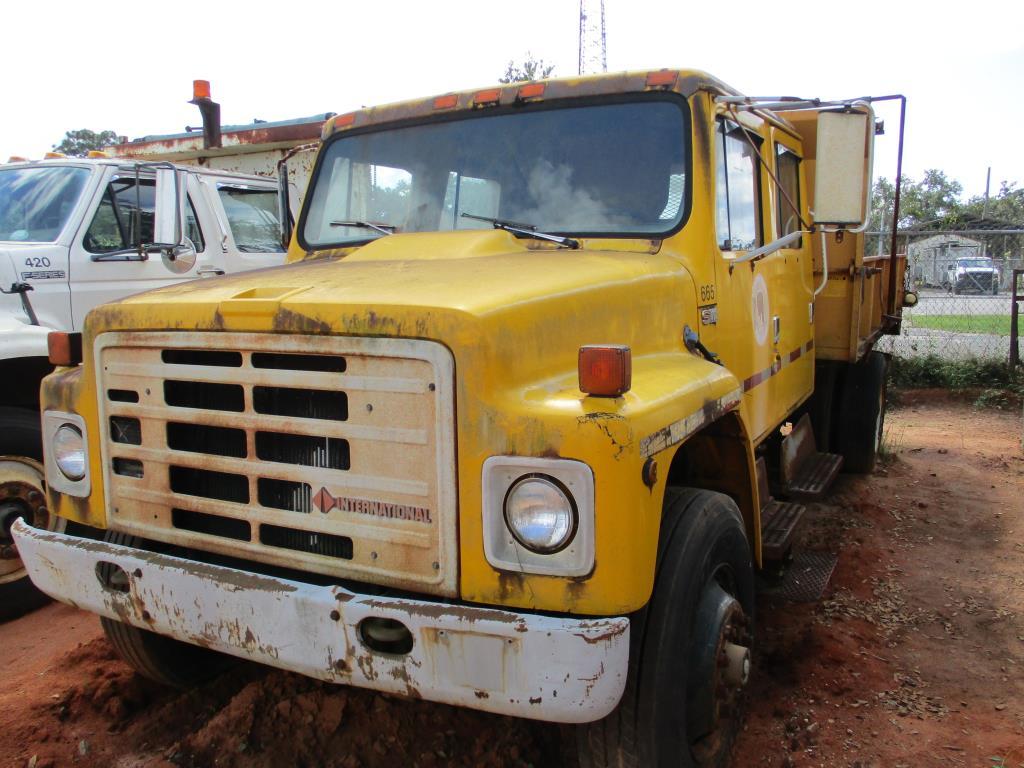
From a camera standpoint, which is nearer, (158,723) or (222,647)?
(222,647)

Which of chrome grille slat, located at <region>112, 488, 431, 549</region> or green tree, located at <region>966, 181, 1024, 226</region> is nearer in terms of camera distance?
chrome grille slat, located at <region>112, 488, 431, 549</region>

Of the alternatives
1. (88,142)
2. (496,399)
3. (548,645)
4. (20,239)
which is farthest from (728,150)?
(88,142)

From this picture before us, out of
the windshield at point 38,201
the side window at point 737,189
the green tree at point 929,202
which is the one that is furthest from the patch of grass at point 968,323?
the green tree at point 929,202

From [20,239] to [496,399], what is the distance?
13.6ft

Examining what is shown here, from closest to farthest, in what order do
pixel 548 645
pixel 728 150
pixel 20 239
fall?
1. pixel 548 645
2. pixel 728 150
3. pixel 20 239

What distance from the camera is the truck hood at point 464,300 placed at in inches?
85.7

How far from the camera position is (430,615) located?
2.05 metres

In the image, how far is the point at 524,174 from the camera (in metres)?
3.39

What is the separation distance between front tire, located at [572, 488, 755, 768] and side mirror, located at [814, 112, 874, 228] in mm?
1337

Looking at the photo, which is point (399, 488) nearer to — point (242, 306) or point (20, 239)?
point (242, 306)

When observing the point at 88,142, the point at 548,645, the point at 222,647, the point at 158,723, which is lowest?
the point at 158,723

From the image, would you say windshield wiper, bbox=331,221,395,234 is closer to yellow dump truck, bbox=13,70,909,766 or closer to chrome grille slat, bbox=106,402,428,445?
yellow dump truck, bbox=13,70,909,766

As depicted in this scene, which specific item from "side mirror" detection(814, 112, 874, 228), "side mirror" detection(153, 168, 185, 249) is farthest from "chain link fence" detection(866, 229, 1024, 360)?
"side mirror" detection(153, 168, 185, 249)

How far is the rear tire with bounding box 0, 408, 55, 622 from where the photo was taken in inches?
165
